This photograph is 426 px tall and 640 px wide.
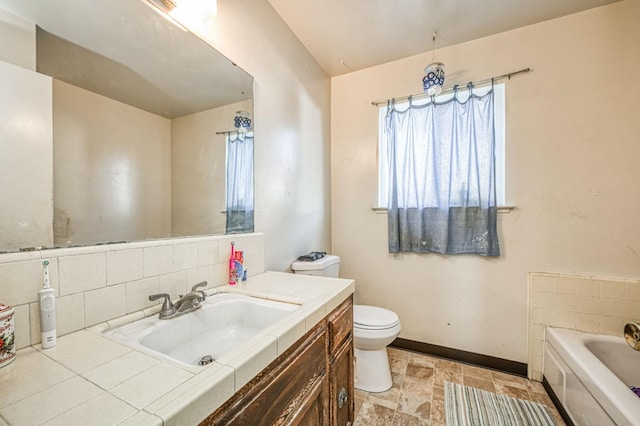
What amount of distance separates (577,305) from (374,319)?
4.32 feet

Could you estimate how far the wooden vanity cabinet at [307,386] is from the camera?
62 cm

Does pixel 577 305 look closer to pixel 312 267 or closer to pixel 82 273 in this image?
pixel 312 267

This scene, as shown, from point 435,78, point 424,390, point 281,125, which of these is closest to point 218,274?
point 281,125

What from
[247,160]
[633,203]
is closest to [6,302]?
[247,160]

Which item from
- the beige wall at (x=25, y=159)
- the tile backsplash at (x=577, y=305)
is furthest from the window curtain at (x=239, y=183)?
the tile backsplash at (x=577, y=305)

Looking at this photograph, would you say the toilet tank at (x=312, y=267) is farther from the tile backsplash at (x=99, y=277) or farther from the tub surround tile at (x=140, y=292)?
the tub surround tile at (x=140, y=292)

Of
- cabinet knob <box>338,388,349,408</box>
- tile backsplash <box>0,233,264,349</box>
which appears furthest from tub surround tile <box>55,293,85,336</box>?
cabinet knob <box>338,388,349,408</box>

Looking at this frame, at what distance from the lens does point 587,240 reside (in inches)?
66.3

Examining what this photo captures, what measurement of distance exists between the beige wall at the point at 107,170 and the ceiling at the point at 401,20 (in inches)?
50.3

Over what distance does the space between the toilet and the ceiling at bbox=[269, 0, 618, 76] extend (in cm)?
165

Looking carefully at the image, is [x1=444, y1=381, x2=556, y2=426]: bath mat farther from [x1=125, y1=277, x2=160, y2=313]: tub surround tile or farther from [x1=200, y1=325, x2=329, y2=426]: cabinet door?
[x1=125, y1=277, x2=160, y2=313]: tub surround tile

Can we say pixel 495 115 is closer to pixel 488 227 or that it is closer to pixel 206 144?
pixel 488 227

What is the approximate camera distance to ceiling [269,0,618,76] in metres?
1.63

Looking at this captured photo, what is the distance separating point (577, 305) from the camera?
1686 millimetres
